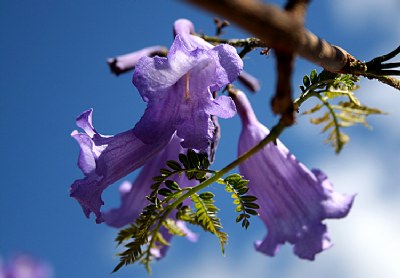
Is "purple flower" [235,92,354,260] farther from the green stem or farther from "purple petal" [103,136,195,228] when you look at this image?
the green stem

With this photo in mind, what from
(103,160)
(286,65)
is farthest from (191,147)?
(286,65)

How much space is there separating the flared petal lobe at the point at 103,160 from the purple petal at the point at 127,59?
484mm

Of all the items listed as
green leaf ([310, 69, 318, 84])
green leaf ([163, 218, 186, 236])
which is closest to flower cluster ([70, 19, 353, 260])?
green leaf ([163, 218, 186, 236])

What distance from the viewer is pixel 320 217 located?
219cm

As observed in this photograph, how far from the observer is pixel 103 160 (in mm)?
1716

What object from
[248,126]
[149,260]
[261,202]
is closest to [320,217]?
[261,202]

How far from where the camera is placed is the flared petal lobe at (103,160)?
171 centimetres

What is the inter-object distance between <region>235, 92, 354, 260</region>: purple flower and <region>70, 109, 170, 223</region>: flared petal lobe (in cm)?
54

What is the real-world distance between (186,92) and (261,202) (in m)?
0.69

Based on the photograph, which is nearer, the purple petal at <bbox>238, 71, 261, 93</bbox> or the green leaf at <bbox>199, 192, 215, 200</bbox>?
the green leaf at <bbox>199, 192, 215, 200</bbox>

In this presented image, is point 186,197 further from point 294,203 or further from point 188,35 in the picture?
point 294,203

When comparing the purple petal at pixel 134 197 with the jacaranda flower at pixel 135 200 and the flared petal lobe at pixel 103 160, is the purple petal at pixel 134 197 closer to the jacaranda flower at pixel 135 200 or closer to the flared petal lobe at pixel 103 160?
the jacaranda flower at pixel 135 200

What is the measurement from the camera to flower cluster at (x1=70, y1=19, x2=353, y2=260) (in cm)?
159

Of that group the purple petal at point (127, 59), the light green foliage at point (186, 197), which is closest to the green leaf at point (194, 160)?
the light green foliage at point (186, 197)
